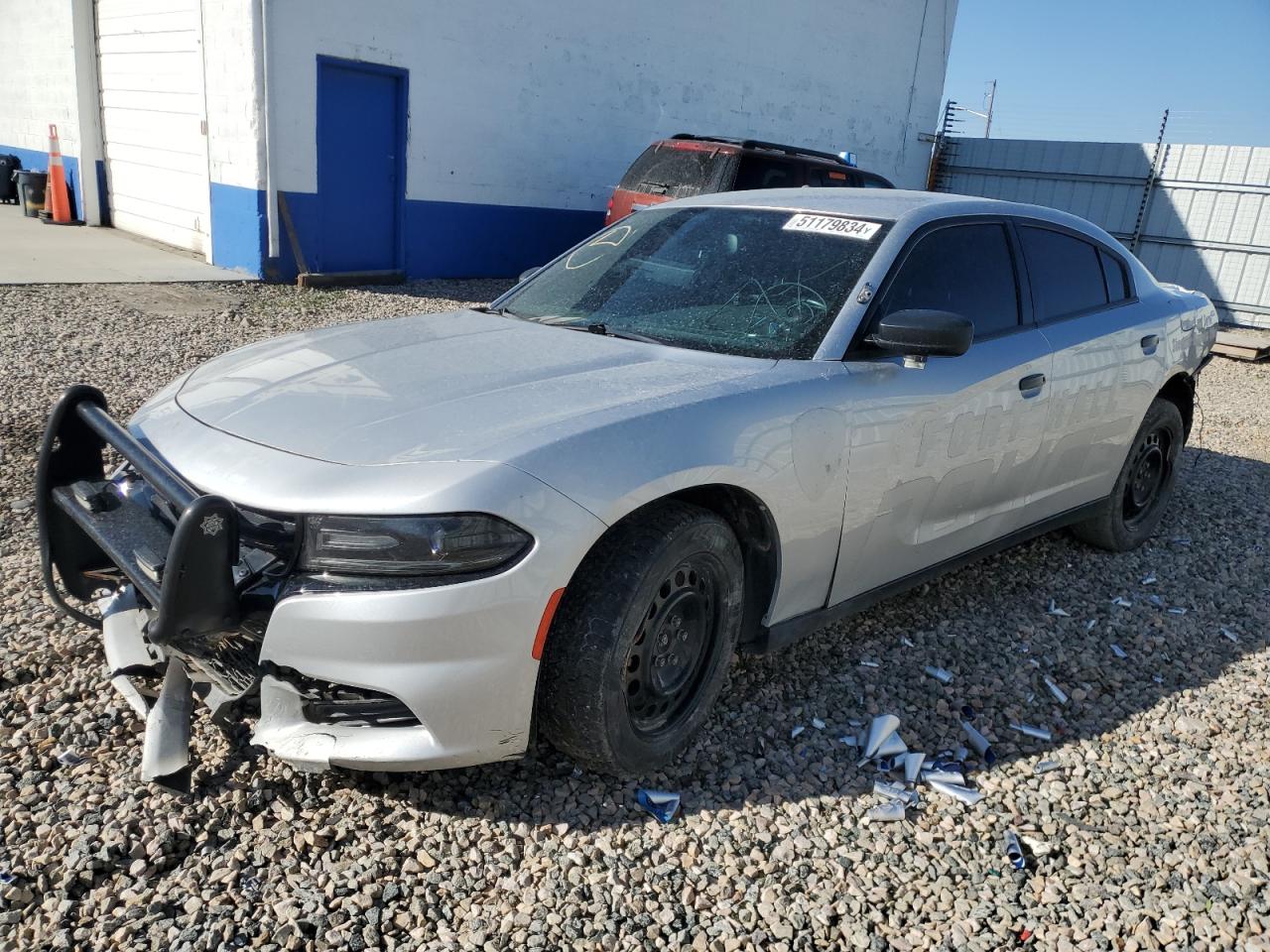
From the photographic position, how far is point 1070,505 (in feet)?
15.1

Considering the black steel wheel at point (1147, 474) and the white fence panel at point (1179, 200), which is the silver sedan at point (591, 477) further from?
the white fence panel at point (1179, 200)

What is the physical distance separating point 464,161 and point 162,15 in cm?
387

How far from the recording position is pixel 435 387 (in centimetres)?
297

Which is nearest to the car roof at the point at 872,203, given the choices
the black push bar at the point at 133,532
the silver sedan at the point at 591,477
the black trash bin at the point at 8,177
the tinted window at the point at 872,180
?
the silver sedan at the point at 591,477

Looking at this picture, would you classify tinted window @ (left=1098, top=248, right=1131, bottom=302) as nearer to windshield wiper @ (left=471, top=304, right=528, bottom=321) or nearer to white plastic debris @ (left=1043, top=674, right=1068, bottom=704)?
white plastic debris @ (left=1043, top=674, right=1068, bottom=704)

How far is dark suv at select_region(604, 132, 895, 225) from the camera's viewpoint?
10.3m

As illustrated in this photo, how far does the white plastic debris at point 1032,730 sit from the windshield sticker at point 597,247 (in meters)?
2.30

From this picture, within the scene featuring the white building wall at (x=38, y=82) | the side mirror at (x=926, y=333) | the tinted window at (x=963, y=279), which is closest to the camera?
the side mirror at (x=926, y=333)

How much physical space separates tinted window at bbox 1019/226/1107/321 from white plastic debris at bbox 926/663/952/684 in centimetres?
147

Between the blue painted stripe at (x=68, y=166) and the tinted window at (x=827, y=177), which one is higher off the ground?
the tinted window at (x=827, y=177)

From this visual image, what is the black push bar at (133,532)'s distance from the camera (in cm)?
234

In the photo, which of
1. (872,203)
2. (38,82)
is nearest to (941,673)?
(872,203)

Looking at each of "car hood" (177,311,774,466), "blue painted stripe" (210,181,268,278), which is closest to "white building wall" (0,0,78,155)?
"blue painted stripe" (210,181,268,278)

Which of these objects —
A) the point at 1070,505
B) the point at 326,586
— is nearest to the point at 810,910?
the point at 326,586
